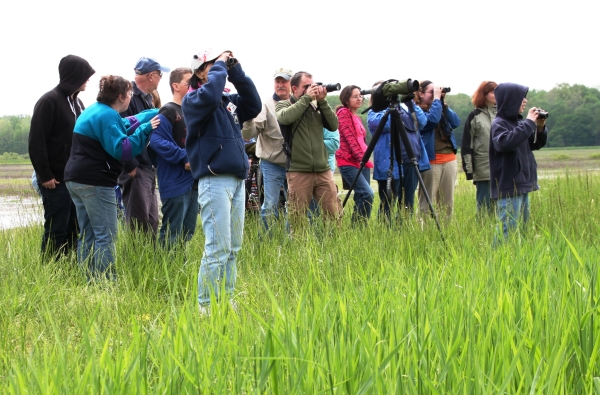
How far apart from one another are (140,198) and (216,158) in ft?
6.08

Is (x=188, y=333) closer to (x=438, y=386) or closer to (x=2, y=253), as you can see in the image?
(x=438, y=386)

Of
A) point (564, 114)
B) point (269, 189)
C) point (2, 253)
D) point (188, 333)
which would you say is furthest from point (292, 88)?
point (564, 114)

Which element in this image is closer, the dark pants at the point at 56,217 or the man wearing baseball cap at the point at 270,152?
the dark pants at the point at 56,217

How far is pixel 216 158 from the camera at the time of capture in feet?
13.1

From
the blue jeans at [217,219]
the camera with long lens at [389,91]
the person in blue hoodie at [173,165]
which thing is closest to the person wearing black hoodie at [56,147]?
the person in blue hoodie at [173,165]

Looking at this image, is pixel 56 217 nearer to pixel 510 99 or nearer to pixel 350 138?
pixel 350 138

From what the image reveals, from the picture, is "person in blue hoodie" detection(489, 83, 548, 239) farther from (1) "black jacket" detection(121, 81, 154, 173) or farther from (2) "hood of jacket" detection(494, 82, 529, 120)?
(1) "black jacket" detection(121, 81, 154, 173)

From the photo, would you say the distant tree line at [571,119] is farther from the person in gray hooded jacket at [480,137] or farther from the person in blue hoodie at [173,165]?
the person in blue hoodie at [173,165]

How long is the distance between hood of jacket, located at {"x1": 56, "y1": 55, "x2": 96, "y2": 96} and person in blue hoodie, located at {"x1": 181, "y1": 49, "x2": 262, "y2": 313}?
4.92 feet

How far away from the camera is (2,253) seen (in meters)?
5.09

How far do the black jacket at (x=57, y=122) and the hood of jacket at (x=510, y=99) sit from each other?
331 centimetres

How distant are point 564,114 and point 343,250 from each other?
83.9m

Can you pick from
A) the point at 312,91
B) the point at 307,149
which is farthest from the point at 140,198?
the point at 312,91

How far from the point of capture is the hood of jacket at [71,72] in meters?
5.26
